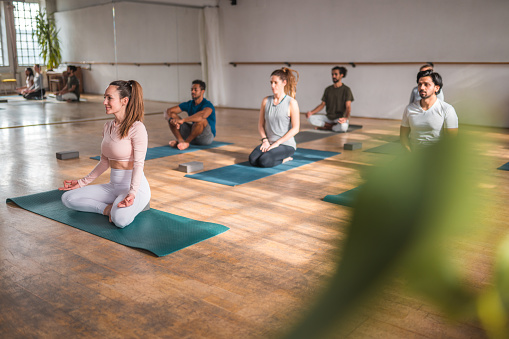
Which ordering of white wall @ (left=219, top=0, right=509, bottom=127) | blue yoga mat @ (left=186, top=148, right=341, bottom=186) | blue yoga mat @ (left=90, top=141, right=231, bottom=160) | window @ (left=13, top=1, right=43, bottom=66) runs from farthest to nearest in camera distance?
white wall @ (left=219, top=0, right=509, bottom=127) → window @ (left=13, top=1, right=43, bottom=66) → blue yoga mat @ (left=90, top=141, right=231, bottom=160) → blue yoga mat @ (left=186, top=148, right=341, bottom=186)

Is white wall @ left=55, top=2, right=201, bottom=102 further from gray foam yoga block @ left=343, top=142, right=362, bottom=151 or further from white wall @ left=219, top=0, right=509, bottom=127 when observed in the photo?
gray foam yoga block @ left=343, top=142, right=362, bottom=151

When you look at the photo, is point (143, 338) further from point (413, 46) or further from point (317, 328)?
point (413, 46)

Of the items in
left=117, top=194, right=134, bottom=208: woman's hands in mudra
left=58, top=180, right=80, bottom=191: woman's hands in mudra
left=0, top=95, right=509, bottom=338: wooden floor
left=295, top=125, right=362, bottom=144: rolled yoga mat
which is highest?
left=58, top=180, right=80, bottom=191: woman's hands in mudra

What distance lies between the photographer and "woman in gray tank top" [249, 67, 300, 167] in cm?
415

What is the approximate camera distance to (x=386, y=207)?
0.83m

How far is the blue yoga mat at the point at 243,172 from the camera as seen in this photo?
3740mm

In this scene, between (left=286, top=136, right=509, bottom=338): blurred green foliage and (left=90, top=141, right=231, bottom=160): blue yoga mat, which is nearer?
(left=286, top=136, right=509, bottom=338): blurred green foliage

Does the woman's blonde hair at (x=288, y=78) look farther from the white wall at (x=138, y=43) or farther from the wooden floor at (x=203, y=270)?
the white wall at (x=138, y=43)

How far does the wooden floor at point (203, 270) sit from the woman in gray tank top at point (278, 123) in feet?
1.29

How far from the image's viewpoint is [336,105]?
21.1 feet

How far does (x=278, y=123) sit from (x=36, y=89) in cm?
488

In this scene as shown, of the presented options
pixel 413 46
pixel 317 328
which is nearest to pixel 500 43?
pixel 413 46


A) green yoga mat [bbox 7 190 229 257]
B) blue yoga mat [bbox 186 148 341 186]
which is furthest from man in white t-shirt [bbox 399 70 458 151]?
green yoga mat [bbox 7 190 229 257]

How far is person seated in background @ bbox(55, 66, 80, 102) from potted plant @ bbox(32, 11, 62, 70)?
0.35 metres
